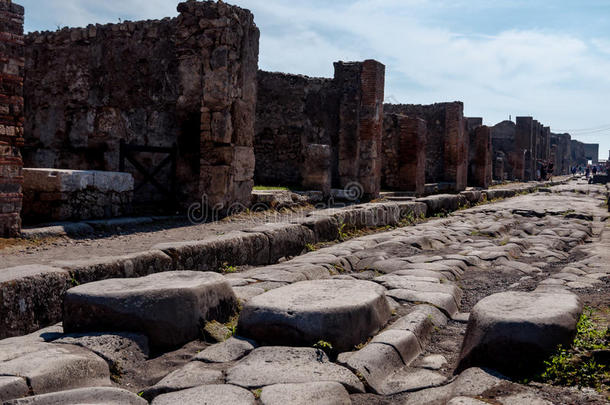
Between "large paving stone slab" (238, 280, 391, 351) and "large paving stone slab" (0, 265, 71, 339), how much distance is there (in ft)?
4.24

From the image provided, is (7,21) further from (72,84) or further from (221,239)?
(72,84)

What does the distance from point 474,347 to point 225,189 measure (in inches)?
257

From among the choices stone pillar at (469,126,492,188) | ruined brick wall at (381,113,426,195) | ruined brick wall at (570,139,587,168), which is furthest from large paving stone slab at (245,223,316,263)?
ruined brick wall at (570,139,587,168)

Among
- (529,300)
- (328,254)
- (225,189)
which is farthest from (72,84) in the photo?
(529,300)

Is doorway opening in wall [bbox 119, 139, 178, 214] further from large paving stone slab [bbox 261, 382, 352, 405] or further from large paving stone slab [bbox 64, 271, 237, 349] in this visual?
large paving stone slab [bbox 261, 382, 352, 405]

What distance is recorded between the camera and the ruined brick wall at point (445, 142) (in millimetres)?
21562

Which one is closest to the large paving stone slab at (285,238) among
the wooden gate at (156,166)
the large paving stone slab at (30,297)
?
the large paving stone slab at (30,297)

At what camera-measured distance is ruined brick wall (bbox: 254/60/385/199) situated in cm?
1452

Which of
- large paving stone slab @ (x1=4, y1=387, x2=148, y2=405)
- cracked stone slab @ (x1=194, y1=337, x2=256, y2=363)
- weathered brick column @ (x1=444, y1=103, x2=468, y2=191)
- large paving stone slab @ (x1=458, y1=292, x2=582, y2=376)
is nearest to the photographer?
large paving stone slab @ (x1=4, y1=387, x2=148, y2=405)

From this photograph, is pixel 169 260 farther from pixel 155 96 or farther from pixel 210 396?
pixel 155 96

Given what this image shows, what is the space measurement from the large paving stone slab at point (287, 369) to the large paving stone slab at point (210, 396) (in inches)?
4.0

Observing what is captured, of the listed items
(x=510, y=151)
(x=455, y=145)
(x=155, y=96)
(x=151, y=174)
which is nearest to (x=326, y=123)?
(x=155, y=96)

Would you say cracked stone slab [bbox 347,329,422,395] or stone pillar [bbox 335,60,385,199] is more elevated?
stone pillar [bbox 335,60,385,199]

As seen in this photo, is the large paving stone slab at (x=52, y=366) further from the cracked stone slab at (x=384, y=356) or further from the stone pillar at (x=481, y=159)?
the stone pillar at (x=481, y=159)
